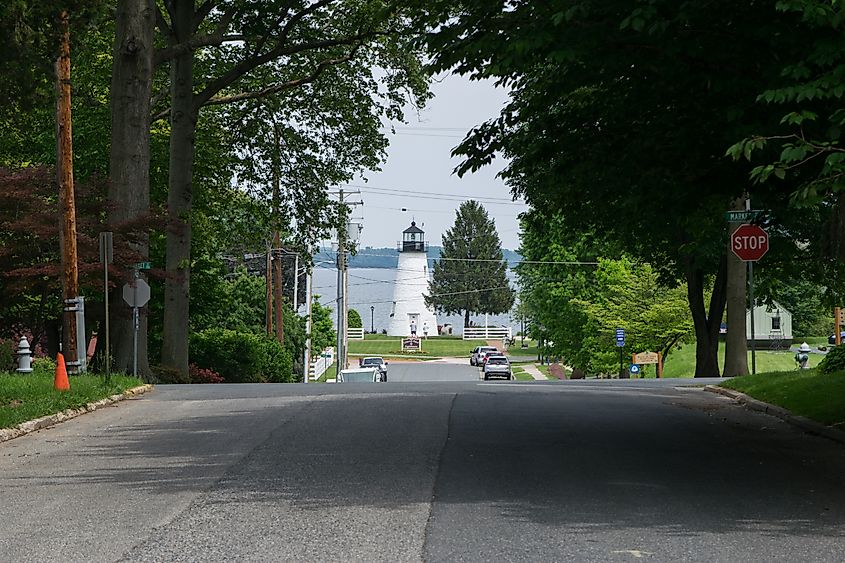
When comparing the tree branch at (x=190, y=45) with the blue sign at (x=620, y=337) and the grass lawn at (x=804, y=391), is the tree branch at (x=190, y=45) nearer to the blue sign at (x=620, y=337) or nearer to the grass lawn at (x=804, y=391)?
the grass lawn at (x=804, y=391)

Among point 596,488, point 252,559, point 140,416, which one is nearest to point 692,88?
point 596,488

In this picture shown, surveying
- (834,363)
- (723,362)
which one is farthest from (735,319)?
(723,362)

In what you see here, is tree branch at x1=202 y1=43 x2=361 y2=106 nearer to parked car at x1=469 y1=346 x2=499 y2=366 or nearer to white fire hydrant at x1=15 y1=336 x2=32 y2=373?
white fire hydrant at x1=15 y1=336 x2=32 y2=373

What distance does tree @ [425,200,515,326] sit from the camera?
171000 mm

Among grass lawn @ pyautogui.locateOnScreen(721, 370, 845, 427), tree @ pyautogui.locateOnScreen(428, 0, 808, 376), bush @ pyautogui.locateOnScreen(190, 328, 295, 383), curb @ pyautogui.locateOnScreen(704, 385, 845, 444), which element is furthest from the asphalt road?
bush @ pyautogui.locateOnScreen(190, 328, 295, 383)

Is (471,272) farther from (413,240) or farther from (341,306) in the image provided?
(341,306)

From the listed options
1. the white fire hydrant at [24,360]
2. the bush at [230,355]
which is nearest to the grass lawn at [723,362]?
the bush at [230,355]

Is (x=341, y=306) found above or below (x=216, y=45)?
below

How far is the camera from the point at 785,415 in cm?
1792

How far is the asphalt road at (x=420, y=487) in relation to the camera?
27.3 ft

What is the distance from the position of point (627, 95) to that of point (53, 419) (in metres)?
9.38

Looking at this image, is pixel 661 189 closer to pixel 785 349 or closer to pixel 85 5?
pixel 85 5

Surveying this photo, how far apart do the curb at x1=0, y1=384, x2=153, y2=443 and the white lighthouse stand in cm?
11724

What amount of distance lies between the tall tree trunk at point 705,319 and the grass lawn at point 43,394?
2131cm
